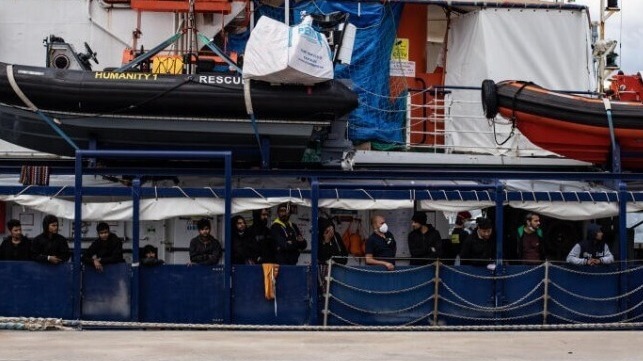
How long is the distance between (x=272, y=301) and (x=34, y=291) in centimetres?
293

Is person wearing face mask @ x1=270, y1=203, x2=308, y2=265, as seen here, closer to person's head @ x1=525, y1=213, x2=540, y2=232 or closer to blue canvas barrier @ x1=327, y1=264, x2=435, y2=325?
blue canvas barrier @ x1=327, y1=264, x2=435, y2=325

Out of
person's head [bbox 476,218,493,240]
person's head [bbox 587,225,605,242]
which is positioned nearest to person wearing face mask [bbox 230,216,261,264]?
person's head [bbox 476,218,493,240]

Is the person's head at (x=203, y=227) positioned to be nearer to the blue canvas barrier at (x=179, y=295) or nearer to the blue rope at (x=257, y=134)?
the blue canvas barrier at (x=179, y=295)

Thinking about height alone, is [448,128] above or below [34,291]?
above

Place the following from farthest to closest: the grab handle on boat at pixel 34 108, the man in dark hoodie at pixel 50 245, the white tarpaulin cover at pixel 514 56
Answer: the white tarpaulin cover at pixel 514 56
the grab handle on boat at pixel 34 108
the man in dark hoodie at pixel 50 245

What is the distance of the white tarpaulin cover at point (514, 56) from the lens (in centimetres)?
1644

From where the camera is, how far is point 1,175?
14.9 m

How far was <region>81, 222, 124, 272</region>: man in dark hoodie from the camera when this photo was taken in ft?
44.7

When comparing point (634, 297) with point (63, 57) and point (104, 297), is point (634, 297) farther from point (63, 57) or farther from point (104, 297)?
point (63, 57)

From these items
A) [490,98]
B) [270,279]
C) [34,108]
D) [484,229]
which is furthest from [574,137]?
[34,108]

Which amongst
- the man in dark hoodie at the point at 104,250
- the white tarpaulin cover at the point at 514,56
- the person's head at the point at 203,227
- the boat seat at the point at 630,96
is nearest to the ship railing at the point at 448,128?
the white tarpaulin cover at the point at 514,56

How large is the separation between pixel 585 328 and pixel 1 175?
26.3 ft

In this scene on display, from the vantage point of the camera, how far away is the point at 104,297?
1357cm

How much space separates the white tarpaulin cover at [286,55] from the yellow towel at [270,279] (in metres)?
2.34
